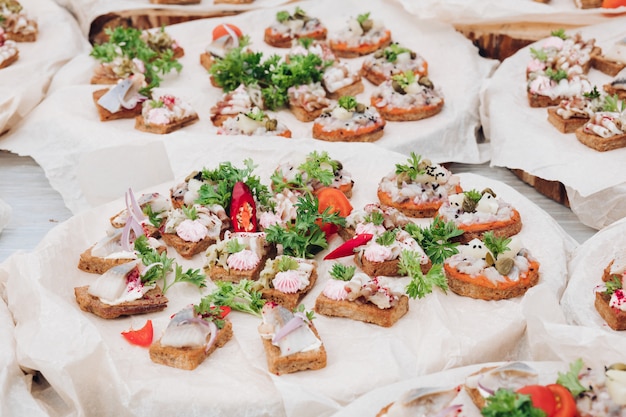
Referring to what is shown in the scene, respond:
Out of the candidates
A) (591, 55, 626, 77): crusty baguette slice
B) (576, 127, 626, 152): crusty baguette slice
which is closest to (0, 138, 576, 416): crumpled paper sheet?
(576, 127, 626, 152): crusty baguette slice

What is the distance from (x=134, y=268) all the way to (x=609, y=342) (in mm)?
1940

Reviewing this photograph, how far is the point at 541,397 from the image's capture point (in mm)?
2801

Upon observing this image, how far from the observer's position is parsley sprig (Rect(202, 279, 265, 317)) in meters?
3.61

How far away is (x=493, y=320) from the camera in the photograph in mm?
3533

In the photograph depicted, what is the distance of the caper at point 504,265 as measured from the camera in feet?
12.1

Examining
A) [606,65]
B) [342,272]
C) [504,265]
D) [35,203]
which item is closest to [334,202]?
[342,272]

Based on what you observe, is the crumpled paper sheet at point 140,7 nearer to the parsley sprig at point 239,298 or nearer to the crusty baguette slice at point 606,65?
the crusty baguette slice at point 606,65

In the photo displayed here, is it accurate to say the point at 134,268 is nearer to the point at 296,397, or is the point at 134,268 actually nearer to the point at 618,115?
the point at 296,397

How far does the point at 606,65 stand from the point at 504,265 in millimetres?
2717

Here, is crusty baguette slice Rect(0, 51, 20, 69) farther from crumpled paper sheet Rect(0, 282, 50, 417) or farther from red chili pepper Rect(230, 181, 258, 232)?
crumpled paper sheet Rect(0, 282, 50, 417)

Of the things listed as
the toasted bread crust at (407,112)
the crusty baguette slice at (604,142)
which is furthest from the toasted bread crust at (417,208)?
the toasted bread crust at (407,112)

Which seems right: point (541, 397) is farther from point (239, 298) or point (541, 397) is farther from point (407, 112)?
point (407, 112)

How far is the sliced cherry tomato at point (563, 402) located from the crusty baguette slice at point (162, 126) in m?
3.21

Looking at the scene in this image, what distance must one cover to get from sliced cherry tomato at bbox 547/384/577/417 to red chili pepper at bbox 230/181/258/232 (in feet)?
5.63
